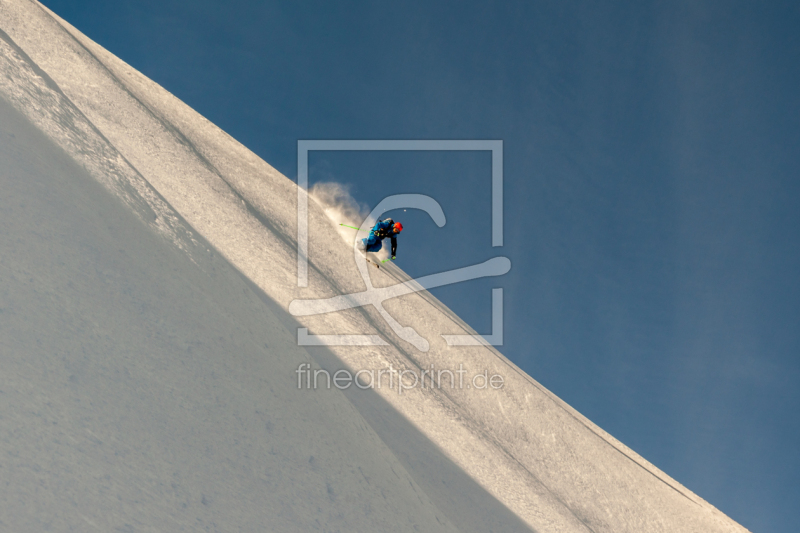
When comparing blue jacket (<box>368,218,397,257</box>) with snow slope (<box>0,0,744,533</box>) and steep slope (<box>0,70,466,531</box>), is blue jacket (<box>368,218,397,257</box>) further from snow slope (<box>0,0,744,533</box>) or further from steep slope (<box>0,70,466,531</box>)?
steep slope (<box>0,70,466,531</box>)

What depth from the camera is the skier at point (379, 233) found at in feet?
40.3

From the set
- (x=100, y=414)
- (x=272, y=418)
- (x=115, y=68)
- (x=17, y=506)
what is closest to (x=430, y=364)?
(x=272, y=418)

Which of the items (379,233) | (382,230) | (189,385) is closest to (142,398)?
(189,385)

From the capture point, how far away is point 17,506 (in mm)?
3793

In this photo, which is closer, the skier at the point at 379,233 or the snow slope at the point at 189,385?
the snow slope at the point at 189,385

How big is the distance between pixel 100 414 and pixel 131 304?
4.90 ft

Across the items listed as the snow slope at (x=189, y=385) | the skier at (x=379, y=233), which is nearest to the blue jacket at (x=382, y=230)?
the skier at (x=379, y=233)

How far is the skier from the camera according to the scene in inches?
484

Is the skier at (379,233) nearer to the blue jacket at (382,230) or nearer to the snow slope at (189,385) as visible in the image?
the blue jacket at (382,230)

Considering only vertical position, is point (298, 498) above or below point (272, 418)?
below

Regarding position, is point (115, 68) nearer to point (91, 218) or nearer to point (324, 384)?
point (91, 218)

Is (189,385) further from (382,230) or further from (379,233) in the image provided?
(382,230)

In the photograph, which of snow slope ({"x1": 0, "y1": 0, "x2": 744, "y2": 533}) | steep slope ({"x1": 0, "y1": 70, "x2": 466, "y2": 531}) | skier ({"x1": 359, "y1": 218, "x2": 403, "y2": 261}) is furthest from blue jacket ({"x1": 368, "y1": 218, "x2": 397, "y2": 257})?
steep slope ({"x1": 0, "y1": 70, "x2": 466, "y2": 531})

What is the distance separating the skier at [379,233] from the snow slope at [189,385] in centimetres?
217
